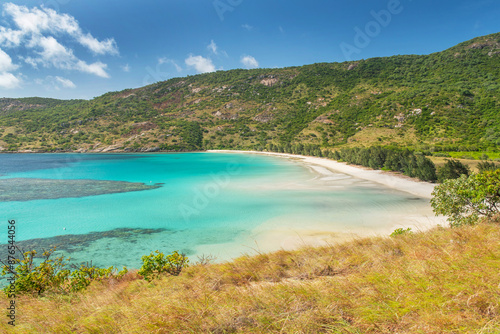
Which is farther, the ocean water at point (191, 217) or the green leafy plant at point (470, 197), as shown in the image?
the ocean water at point (191, 217)

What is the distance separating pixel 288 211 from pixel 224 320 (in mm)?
13828

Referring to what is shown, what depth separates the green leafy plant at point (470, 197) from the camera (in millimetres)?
8141

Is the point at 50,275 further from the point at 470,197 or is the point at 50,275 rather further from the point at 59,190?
the point at 59,190

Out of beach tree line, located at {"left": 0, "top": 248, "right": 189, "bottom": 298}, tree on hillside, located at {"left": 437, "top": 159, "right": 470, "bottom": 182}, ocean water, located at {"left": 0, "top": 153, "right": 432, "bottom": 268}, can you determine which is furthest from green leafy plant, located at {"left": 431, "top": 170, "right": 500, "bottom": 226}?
tree on hillside, located at {"left": 437, "top": 159, "right": 470, "bottom": 182}

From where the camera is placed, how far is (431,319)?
2.16m

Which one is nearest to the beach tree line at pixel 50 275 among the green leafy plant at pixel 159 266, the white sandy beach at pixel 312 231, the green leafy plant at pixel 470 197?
the green leafy plant at pixel 159 266

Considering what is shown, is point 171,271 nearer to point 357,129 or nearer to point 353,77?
point 357,129

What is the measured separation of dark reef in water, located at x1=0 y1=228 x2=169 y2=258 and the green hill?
53.1 m

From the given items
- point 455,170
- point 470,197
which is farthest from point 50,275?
point 455,170

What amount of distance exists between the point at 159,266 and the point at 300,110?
4591 inches

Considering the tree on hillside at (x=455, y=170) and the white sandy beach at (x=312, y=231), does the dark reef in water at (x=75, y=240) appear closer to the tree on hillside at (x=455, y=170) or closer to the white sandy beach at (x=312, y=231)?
the white sandy beach at (x=312, y=231)

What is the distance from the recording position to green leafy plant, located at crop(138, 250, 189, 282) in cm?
611

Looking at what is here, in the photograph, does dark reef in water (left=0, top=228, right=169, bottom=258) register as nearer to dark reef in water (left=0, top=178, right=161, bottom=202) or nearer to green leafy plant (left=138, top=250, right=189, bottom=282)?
green leafy plant (left=138, top=250, right=189, bottom=282)

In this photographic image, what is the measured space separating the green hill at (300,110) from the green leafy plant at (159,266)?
54.1 m
